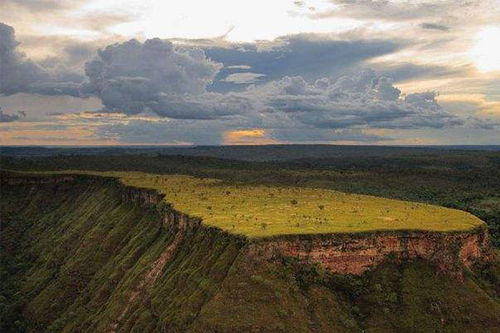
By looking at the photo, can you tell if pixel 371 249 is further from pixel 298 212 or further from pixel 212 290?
pixel 212 290

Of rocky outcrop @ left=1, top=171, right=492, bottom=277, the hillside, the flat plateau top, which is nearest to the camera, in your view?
the hillside

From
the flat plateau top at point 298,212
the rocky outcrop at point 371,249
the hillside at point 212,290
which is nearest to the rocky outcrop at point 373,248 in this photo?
the rocky outcrop at point 371,249

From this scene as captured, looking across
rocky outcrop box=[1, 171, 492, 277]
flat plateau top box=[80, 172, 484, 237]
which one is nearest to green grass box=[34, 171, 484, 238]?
flat plateau top box=[80, 172, 484, 237]

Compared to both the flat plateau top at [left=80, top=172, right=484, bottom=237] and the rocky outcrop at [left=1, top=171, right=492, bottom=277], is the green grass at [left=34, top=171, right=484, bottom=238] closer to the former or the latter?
the flat plateau top at [left=80, top=172, right=484, bottom=237]

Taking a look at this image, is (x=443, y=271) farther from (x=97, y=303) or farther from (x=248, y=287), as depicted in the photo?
(x=97, y=303)

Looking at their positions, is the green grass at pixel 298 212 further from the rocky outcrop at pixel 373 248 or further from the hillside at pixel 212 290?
the hillside at pixel 212 290

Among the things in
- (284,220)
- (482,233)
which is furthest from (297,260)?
(482,233)
